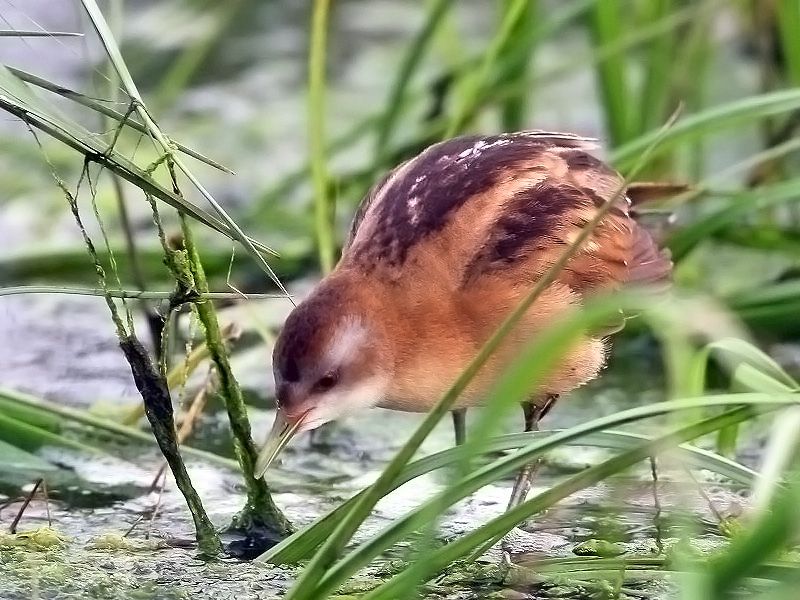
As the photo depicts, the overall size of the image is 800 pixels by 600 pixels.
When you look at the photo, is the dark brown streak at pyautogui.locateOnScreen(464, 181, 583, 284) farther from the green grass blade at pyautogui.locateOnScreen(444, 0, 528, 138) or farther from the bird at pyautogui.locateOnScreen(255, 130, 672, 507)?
the green grass blade at pyautogui.locateOnScreen(444, 0, 528, 138)

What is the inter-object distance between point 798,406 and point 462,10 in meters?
5.08

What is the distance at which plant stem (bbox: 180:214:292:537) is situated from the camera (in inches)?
90.1

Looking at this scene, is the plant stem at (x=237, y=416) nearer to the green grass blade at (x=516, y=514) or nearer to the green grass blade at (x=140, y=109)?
the green grass blade at (x=140, y=109)

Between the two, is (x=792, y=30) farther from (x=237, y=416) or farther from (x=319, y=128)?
(x=237, y=416)

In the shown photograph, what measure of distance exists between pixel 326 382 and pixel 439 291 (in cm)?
32

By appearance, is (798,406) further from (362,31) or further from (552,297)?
(362,31)

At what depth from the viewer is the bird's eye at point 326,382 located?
2.59m

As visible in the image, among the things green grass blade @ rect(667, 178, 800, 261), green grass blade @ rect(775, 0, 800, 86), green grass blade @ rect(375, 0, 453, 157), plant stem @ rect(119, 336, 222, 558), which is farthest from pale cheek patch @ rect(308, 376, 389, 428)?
green grass blade @ rect(775, 0, 800, 86)

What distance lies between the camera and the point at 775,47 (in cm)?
475

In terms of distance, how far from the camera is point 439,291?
9.07 feet

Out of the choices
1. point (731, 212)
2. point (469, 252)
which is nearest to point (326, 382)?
point (469, 252)

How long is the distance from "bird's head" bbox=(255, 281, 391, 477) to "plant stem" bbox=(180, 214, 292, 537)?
0.06 m

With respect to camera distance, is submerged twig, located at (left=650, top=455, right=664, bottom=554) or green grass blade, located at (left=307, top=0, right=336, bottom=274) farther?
green grass blade, located at (left=307, top=0, right=336, bottom=274)

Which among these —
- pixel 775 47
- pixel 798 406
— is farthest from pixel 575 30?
pixel 798 406
